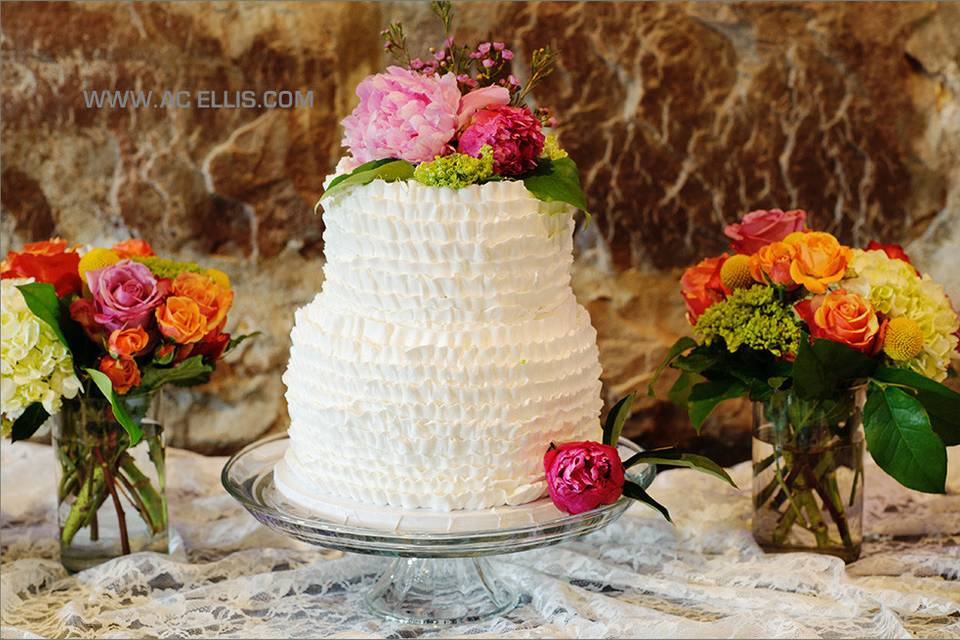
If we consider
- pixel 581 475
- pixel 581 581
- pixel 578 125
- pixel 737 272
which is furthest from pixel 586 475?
pixel 578 125

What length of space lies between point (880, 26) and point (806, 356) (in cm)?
74

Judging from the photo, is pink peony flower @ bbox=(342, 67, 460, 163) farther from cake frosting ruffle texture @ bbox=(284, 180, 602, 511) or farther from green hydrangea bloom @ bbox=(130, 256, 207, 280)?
green hydrangea bloom @ bbox=(130, 256, 207, 280)

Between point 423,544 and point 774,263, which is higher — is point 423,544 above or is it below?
below

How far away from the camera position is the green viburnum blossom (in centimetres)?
133

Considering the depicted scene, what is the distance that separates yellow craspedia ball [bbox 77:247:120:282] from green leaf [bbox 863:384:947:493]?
86cm

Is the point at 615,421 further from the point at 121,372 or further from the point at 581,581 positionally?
the point at 121,372

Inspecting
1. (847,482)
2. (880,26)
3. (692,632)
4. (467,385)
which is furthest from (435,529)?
(880,26)

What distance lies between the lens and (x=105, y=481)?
140 centimetres

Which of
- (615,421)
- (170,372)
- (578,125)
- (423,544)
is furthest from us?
(578,125)

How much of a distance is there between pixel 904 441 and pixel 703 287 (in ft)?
0.94

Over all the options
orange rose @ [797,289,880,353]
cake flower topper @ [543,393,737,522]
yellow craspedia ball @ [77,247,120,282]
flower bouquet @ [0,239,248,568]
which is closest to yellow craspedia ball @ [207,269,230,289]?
flower bouquet @ [0,239,248,568]

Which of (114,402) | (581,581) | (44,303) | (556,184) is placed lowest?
(581,581)

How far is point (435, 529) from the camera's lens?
117cm

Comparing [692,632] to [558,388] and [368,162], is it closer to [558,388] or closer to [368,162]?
[558,388]
